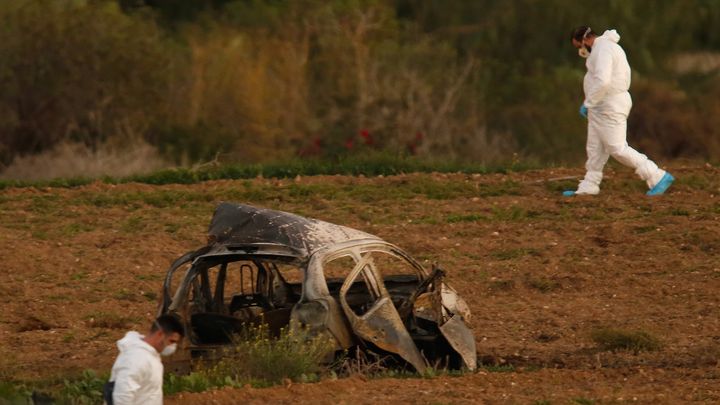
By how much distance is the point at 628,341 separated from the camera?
46.7 feet

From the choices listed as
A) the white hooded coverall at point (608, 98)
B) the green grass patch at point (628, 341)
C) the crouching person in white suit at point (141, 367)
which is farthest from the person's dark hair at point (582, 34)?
the crouching person in white suit at point (141, 367)

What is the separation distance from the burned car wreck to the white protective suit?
249cm

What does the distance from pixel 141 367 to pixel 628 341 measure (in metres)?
5.80

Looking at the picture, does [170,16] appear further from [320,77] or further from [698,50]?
[698,50]

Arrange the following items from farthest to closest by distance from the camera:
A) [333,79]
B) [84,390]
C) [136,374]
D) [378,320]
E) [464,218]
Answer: [333,79] < [464,218] < [378,320] < [84,390] < [136,374]

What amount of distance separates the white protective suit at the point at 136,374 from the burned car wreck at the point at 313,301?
2.49m

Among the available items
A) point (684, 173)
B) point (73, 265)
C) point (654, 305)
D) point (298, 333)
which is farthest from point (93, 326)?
point (684, 173)

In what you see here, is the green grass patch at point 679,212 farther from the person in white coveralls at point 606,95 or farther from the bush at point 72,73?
the bush at point 72,73

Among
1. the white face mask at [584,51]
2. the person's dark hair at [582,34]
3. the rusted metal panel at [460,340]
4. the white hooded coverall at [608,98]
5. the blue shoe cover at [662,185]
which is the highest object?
the person's dark hair at [582,34]

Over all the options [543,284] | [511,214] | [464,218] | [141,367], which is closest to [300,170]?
[464,218]

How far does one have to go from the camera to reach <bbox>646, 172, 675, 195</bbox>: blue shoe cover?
66.5 ft

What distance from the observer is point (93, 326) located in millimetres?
15531

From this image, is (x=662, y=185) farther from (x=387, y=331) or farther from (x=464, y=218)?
(x=387, y=331)

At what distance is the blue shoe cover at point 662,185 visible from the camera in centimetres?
2027
